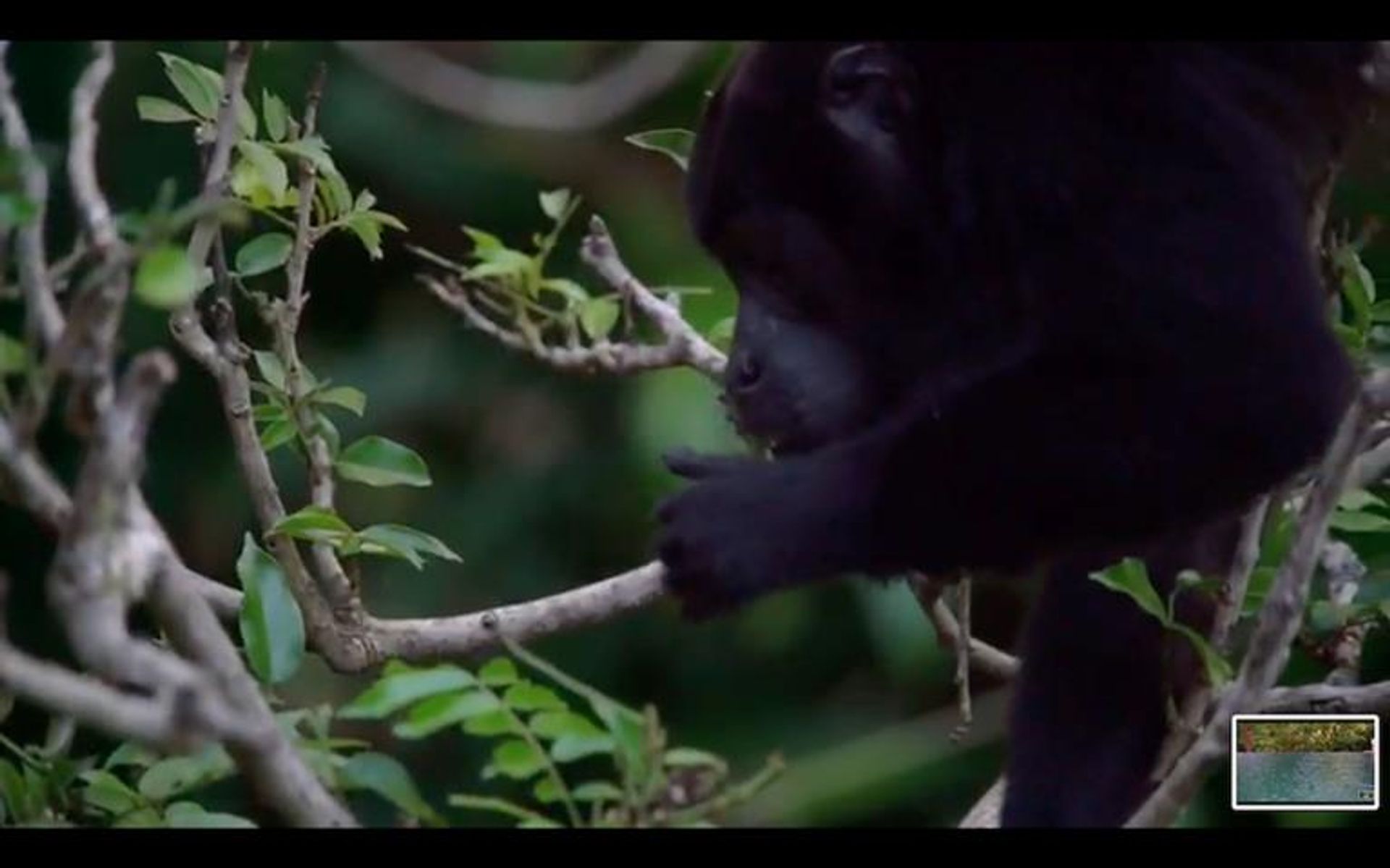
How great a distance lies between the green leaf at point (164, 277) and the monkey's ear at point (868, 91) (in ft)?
2.28

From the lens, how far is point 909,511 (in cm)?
Result: 157

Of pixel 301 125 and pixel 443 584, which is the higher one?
pixel 301 125

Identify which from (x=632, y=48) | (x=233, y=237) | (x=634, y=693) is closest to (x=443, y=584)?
(x=634, y=693)

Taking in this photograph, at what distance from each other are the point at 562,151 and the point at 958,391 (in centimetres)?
159

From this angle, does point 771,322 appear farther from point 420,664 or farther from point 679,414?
point 679,414

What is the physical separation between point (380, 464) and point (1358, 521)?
2.15 feet

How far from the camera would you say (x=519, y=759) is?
4.33ft

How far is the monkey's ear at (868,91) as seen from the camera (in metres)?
1.74

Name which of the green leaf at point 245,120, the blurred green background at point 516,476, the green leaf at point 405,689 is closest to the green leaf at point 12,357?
the green leaf at point 405,689

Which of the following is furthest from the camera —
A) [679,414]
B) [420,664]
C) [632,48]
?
[679,414]

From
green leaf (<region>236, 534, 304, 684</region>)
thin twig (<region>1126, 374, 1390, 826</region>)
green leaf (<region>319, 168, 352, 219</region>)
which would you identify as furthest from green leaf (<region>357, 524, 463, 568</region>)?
thin twig (<region>1126, 374, 1390, 826</region>)

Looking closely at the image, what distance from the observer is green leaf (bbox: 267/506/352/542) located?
63.4 inches

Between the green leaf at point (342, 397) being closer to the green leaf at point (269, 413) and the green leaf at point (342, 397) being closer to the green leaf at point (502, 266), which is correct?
the green leaf at point (269, 413)

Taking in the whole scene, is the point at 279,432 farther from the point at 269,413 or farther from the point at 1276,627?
the point at 1276,627
